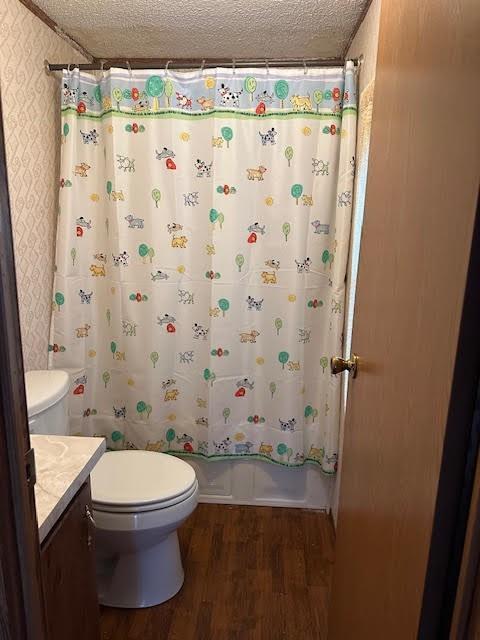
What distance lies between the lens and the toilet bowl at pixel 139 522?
1637 mm

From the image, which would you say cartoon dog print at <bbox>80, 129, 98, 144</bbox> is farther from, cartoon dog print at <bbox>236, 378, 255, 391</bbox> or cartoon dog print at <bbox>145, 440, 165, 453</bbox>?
cartoon dog print at <bbox>145, 440, 165, 453</bbox>

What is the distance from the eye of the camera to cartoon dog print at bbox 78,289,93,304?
2.22m

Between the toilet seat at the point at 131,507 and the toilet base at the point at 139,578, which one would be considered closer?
the toilet seat at the point at 131,507

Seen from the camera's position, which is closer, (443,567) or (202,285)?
(443,567)

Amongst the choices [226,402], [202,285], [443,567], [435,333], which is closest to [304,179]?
[202,285]

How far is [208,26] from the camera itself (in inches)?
79.0

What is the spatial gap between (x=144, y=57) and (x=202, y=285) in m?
1.17

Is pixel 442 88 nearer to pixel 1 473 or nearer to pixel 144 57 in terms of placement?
pixel 1 473

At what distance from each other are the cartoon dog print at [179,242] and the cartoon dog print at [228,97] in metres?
0.57

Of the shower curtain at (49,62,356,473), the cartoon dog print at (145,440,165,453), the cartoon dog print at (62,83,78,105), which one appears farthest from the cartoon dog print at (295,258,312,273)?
the cartoon dog print at (62,83,78,105)

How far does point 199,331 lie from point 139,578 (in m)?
1.01

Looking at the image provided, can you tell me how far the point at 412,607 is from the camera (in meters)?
0.79

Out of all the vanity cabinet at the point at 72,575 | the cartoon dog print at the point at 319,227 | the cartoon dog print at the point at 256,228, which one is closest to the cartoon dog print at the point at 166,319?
the cartoon dog print at the point at 256,228

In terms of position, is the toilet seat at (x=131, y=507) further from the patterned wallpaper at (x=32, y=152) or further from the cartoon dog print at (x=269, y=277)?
the cartoon dog print at (x=269, y=277)
